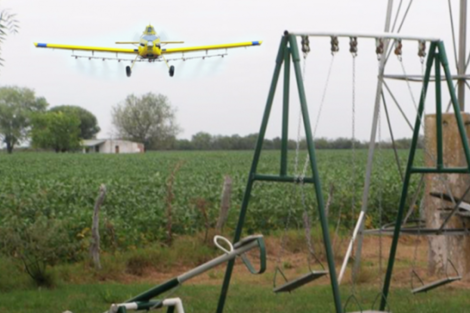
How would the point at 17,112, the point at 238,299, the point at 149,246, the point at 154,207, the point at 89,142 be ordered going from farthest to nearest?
the point at 89,142 → the point at 17,112 → the point at 154,207 → the point at 149,246 → the point at 238,299

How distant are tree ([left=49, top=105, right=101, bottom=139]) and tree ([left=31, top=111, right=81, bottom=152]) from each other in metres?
0.43

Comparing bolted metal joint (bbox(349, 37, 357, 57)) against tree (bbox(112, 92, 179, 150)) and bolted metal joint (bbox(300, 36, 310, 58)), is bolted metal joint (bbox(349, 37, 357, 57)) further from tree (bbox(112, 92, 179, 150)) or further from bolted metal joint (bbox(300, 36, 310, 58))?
tree (bbox(112, 92, 179, 150))

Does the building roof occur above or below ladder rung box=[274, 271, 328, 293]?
above

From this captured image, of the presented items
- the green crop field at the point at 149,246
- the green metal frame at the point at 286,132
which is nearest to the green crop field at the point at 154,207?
the green crop field at the point at 149,246

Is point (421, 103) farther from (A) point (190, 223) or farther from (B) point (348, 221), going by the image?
(B) point (348, 221)

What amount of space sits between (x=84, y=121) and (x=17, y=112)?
39.0 ft

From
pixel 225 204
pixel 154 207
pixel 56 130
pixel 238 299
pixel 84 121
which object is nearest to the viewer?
pixel 238 299

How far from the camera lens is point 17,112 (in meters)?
53.9

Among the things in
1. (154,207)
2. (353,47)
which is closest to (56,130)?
(154,207)

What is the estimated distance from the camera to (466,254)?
1220 cm

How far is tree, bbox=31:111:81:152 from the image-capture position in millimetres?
63688

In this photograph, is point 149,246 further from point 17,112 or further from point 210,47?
point 17,112

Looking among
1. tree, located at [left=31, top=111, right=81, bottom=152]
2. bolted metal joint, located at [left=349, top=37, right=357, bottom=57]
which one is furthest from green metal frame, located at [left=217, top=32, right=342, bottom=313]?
tree, located at [left=31, top=111, right=81, bottom=152]

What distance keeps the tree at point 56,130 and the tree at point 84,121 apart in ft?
1.43
